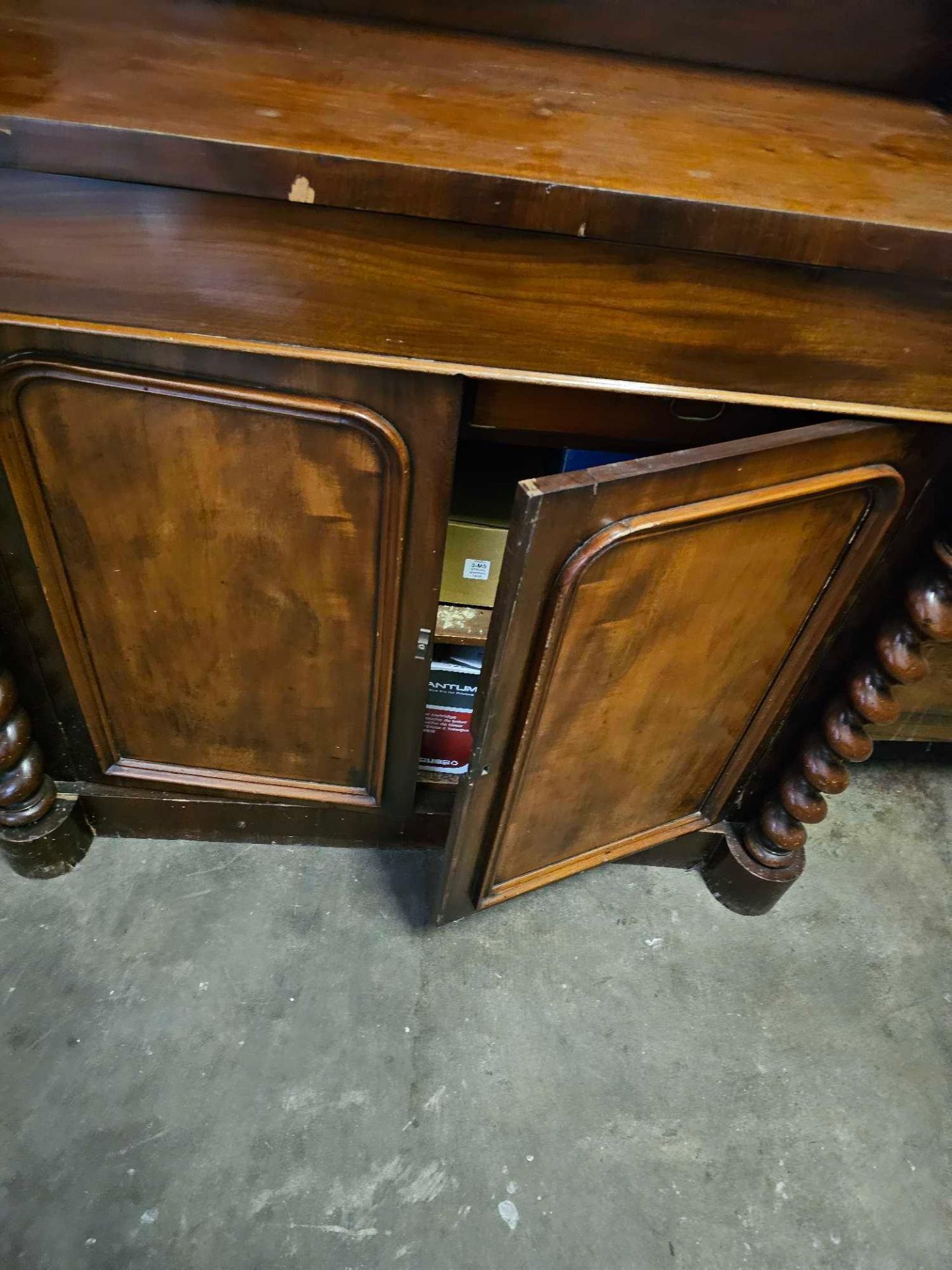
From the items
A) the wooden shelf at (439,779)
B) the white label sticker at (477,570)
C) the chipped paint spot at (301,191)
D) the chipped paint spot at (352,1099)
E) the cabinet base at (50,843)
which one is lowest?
the chipped paint spot at (352,1099)

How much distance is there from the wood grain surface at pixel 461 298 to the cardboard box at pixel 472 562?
0.97ft

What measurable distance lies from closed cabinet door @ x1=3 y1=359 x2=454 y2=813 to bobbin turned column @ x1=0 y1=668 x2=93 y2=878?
0.24 ft

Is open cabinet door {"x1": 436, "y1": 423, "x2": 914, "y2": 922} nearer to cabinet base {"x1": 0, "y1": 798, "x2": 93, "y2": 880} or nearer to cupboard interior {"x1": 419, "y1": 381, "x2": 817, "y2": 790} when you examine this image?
cupboard interior {"x1": 419, "y1": 381, "x2": 817, "y2": 790}

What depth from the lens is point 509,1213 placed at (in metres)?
0.93

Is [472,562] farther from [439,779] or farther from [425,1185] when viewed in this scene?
[425,1185]

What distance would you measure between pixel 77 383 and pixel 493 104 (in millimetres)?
415

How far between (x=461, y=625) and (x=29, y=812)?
0.58m

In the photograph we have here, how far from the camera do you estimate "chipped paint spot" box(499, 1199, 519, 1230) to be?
0.92 metres

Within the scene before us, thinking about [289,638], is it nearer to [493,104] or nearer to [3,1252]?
[493,104]

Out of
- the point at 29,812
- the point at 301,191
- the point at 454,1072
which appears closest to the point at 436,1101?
the point at 454,1072

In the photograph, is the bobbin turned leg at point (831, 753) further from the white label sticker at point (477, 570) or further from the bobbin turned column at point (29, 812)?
the bobbin turned column at point (29, 812)

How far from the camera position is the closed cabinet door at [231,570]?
0.73 m

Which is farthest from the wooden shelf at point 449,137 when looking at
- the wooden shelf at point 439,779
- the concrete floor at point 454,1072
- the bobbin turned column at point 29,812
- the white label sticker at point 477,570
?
the concrete floor at point 454,1072

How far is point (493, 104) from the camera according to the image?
2.31ft
